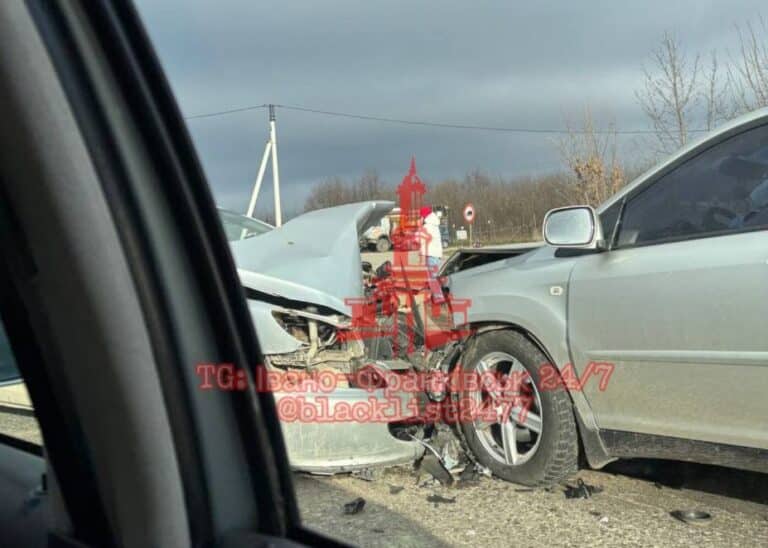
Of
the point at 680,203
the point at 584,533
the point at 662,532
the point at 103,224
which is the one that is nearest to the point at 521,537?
the point at 584,533

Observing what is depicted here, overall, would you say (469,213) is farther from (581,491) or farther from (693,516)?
(693,516)

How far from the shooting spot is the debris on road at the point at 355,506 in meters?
3.63

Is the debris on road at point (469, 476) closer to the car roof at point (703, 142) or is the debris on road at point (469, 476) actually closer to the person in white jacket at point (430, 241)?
the car roof at point (703, 142)

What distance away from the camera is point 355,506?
3.71 metres

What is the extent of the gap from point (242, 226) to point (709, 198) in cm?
405

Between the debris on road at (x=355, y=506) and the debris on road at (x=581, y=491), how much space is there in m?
1.07

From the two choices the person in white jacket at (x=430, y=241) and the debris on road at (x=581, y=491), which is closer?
the debris on road at (x=581, y=491)

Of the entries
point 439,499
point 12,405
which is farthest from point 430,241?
point 12,405

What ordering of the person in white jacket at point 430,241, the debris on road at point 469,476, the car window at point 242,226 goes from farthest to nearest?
the person in white jacket at point 430,241 → the car window at point 242,226 → the debris on road at point 469,476

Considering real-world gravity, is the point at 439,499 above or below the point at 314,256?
below

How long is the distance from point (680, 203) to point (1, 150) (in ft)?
10.0

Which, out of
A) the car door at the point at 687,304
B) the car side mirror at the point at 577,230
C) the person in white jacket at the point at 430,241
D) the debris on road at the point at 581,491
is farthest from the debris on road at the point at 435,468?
the person in white jacket at the point at 430,241

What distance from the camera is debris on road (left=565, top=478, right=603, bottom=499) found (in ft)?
12.2

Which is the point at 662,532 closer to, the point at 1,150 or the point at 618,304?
the point at 618,304
